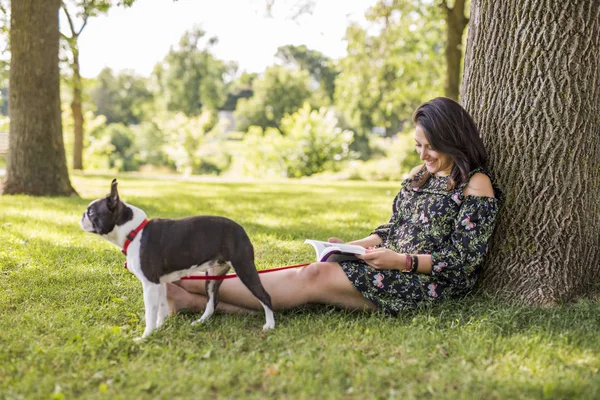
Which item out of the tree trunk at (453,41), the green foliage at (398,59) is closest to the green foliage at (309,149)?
the green foliage at (398,59)

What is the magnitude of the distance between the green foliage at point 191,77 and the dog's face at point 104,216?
163 ft

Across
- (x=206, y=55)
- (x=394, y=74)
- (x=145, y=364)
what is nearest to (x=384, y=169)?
(x=394, y=74)

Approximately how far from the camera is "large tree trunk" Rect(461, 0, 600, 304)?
3.38 metres

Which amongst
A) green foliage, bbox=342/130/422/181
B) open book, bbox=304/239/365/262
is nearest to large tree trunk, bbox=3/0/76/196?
open book, bbox=304/239/365/262

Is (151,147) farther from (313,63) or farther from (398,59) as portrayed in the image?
(398,59)

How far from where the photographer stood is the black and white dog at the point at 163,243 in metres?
2.96

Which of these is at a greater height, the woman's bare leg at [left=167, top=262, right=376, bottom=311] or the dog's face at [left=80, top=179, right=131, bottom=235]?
the dog's face at [left=80, top=179, right=131, bottom=235]

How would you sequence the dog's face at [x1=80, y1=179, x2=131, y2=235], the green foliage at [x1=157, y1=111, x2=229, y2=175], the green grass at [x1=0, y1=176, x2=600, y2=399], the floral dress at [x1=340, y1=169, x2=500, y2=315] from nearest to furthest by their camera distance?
the green grass at [x1=0, y1=176, x2=600, y2=399], the dog's face at [x1=80, y1=179, x2=131, y2=235], the floral dress at [x1=340, y1=169, x2=500, y2=315], the green foliage at [x1=157, y1=111, x2=229, y2=175]

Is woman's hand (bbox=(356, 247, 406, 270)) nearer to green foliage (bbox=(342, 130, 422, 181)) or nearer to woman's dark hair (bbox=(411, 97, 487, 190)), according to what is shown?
woman's dark hair (bbox=(411, 97, 487, 190))

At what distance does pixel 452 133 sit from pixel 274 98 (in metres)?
46.7

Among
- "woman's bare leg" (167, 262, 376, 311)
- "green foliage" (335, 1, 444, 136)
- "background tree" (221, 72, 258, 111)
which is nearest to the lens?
"woman's bare leg" (167, 262, 376, 311)

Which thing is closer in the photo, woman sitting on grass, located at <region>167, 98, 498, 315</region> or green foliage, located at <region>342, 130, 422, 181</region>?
woman sitting on grass, located at <region>167, 98, 498, 315</region>

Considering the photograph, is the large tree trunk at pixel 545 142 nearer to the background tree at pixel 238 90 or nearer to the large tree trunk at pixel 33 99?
the large tree trunk at pixel 33 99

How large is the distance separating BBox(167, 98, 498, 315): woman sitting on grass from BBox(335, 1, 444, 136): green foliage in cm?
1287
